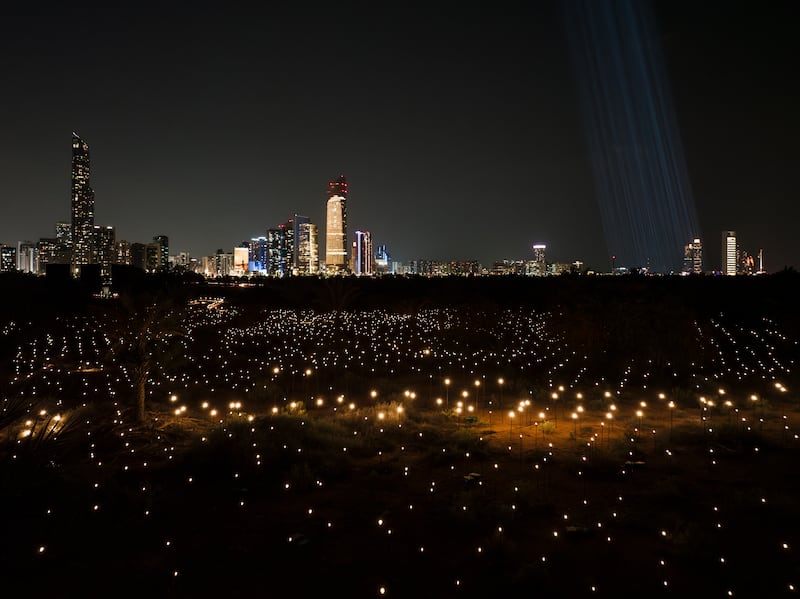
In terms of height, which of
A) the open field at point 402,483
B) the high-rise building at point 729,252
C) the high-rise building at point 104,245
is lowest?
the open field at point 402,483

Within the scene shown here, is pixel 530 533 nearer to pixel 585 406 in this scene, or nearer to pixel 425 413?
pixel 425 413

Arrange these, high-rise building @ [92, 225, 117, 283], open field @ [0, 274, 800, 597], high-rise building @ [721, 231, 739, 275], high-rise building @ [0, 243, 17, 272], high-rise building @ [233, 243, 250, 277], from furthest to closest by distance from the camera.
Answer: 1. high-rise building @ [233, 243, 250, 277]
2. high-rise building @ [0, 243, 17, 272]
3. high-rise building @ [92, 225, 117, 283]
4. high-rise building @ [721, 231, 739, 275]
5. open field @ [0, 274, 800, 597]

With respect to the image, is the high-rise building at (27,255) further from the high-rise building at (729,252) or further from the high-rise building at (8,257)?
the high-rise building at (729,252)

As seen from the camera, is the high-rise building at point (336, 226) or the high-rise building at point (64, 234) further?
the high-rise building at point (336, 226)

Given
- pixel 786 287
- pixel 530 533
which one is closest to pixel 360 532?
pixel 530 533

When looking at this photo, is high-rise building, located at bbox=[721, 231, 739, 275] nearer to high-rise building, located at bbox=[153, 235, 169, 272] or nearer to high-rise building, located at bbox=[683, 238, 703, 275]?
high-rise building, located at bbox=[683, 238, 703, 275]

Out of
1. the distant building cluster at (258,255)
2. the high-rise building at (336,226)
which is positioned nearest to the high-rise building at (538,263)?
the distant building cluster at (258,255)

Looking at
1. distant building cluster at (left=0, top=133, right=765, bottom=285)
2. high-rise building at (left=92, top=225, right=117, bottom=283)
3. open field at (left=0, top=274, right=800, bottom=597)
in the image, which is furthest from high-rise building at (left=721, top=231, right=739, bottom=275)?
high-rise building at (left=92, top=225, right=117, bottom=283)
